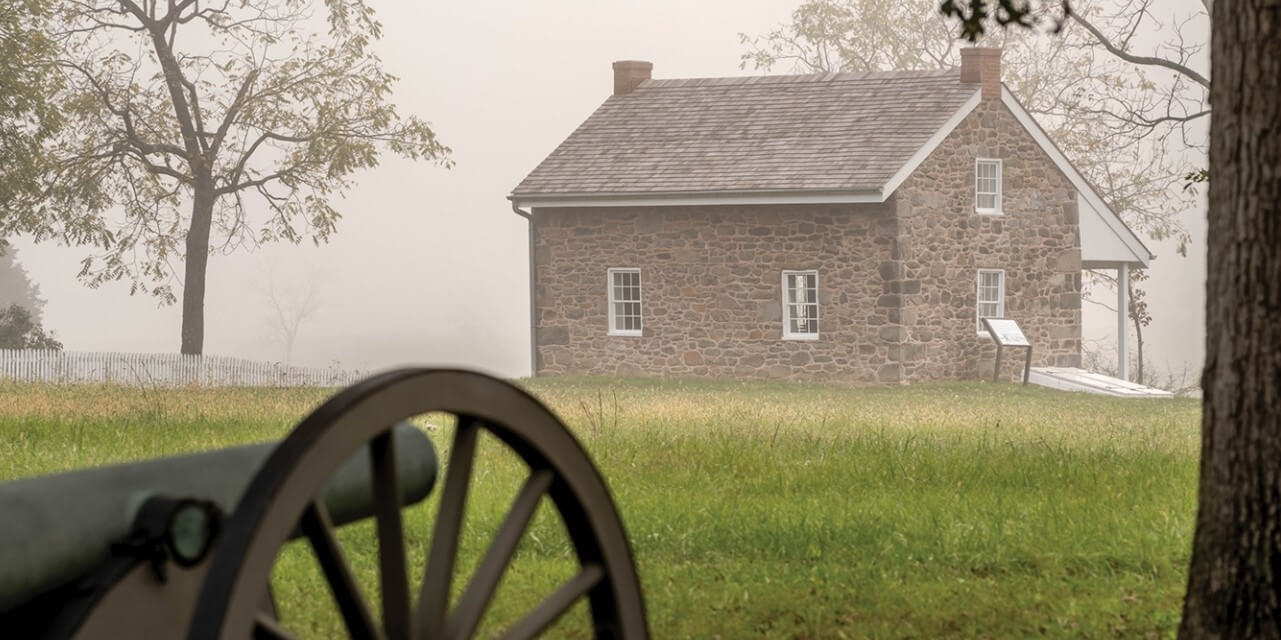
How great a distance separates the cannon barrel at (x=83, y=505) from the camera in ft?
8.89

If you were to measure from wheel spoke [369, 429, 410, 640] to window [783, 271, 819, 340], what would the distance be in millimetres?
25823

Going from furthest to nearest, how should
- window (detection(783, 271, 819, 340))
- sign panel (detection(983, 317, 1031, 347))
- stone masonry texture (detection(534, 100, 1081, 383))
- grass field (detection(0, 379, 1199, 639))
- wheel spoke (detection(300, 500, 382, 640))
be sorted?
sign panel (detection(983, 317, 1031, 347)) → window (detection(783, 271, 819, 340)) → stone masonry texture (detection(534, 100, 1081, 383)) → grass field (detection(0, 379, 1199, 639)) → wheel spoke (detection(300, 500, 382, 640))

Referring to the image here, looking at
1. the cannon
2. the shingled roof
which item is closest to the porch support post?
the shingled roof

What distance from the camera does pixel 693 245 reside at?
29.2 m

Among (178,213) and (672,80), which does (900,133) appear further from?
(178,213)

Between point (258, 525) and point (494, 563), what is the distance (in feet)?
2.22

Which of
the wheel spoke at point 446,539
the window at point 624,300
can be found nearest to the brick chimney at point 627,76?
the window at point 624,300

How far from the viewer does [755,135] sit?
2998cm

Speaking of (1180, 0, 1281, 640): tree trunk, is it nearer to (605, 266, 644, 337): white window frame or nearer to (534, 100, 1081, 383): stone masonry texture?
(534, 100, 1081, 383): stone masonry texture

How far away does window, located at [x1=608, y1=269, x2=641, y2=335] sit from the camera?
2997 centimetres

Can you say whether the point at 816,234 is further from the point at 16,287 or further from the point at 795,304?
the point at 16,287

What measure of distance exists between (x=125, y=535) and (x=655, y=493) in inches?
265

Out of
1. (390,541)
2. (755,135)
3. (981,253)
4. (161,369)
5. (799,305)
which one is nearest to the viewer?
(390,541)

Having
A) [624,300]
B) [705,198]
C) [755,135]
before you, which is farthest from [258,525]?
[755,135]
